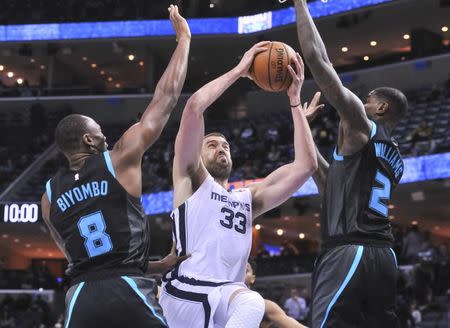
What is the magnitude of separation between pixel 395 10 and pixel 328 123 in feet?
20.2

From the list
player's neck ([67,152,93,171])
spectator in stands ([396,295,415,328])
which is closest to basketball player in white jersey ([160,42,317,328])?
player's neck ([67,152,93,171])

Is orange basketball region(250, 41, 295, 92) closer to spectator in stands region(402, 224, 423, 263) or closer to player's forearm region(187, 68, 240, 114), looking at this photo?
player's forearm region(187, 68, 240, 114)

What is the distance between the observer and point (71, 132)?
4879 millimetres

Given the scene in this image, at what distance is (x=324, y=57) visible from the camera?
540 cm

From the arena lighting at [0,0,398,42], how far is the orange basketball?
78.6 ft

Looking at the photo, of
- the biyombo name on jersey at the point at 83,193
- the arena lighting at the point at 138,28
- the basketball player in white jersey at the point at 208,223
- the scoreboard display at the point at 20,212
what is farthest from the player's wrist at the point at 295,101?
the arena lighting at the point at 138,28

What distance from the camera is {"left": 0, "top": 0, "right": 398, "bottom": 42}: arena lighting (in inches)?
1195

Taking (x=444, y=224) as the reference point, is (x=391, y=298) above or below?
above

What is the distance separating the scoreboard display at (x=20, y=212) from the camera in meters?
26.1

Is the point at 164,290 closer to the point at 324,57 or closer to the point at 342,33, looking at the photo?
the point at 324,57

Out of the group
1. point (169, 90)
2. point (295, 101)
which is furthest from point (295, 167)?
point (169, 90)

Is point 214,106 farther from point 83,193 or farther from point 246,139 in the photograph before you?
point 83,193

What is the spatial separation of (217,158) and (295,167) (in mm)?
575

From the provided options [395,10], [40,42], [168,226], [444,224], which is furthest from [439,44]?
[40,42]
